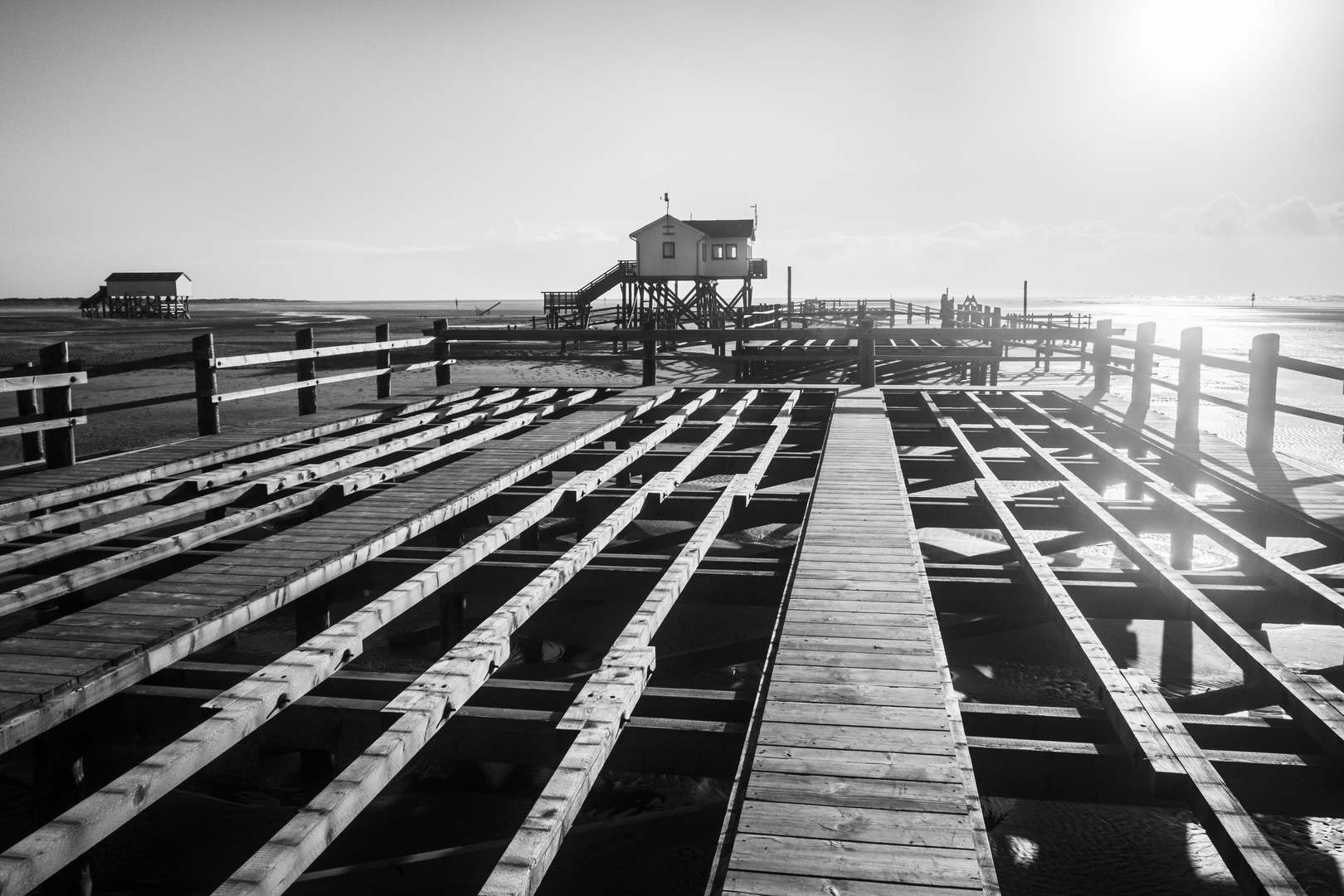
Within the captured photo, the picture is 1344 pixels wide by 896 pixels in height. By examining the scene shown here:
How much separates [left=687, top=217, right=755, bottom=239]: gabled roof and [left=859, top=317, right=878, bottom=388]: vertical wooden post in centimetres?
4941

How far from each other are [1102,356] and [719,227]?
5438cm

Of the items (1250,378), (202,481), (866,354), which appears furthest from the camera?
(866,354)

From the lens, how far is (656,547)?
24.4ft

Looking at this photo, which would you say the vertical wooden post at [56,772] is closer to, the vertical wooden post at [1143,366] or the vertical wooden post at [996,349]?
the vertical wooden post at [1143,366]

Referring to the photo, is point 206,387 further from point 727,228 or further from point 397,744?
point 727,228

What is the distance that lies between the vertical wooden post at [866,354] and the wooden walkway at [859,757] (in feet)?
28.8

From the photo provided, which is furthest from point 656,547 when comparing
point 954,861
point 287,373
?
point 287,373

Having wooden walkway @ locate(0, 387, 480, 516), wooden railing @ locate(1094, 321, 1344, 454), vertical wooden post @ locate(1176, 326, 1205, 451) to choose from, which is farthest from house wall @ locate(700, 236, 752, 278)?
vertical wooden post @ locate(1176, 326, 1205, 451)

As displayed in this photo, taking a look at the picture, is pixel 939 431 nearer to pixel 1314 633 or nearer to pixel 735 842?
pixel 1314 633

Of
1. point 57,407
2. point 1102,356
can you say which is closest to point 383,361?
point 57,407

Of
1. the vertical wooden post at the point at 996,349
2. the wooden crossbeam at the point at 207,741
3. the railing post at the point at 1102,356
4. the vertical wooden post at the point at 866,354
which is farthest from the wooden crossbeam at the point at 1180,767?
the vertical wooden post at the point at 996,349

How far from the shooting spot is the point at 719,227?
212 feet

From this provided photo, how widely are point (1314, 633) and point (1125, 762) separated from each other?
7.09 m

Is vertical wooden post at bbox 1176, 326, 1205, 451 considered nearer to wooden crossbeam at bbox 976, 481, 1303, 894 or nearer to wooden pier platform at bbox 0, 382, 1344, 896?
wooden pier platform at bbox 0, 382, 1344, 896
